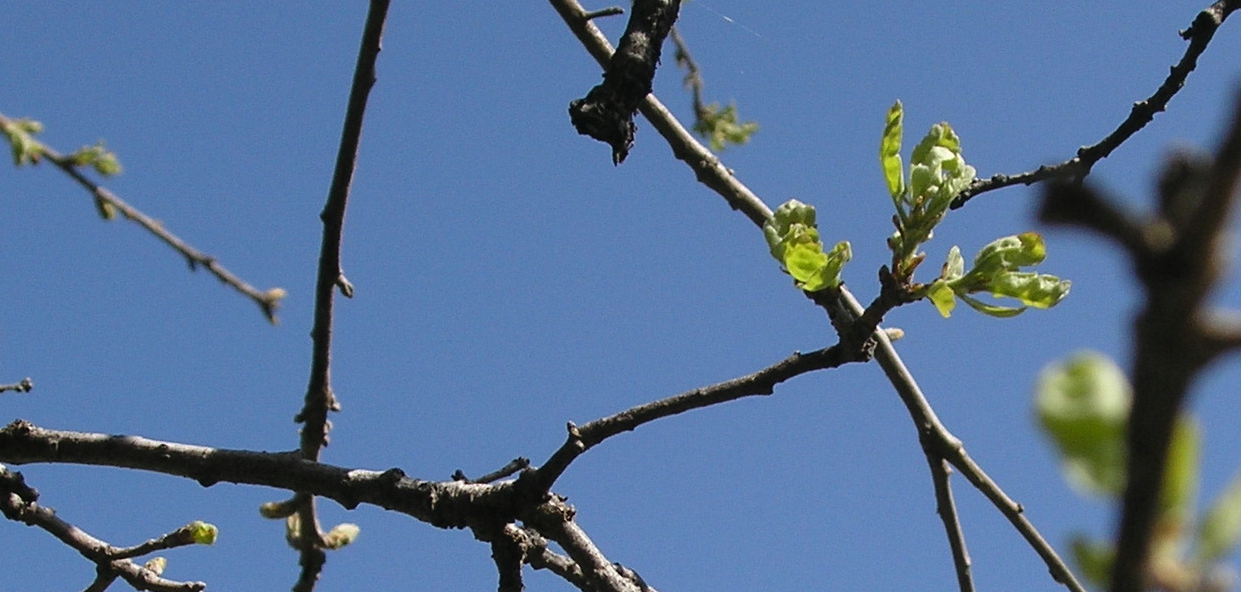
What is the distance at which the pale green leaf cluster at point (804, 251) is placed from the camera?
1.67m

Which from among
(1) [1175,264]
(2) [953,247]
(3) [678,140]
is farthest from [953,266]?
(1) [1175,264]

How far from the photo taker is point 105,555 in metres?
2.23

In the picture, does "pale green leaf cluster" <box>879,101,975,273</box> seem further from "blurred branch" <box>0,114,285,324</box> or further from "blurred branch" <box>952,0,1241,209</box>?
"blurred branch" <box>0,114,285,324</box>

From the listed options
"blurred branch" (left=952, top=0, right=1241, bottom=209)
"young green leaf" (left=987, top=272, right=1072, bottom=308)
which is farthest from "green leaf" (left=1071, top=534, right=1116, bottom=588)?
"blurred branch" (left=952, top=0, right=1241, bottom=209)

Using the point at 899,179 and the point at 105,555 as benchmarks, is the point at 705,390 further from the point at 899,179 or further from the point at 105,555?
the point at 105,555

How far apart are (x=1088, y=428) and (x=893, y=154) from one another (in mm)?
1384

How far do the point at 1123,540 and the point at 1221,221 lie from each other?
0.34ft

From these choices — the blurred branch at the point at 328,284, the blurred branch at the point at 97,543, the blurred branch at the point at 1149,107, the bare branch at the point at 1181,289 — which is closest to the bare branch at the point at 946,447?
the blurred branch at the point at 1149,107

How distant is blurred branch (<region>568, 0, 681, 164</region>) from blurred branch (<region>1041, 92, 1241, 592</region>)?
1.61 metres

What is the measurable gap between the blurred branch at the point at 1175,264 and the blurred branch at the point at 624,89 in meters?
1.61

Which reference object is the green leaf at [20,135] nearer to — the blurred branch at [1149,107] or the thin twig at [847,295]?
the thin twig at [847,295]

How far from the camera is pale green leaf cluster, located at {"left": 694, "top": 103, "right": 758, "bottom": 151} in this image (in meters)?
4.30

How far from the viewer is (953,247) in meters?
1.74

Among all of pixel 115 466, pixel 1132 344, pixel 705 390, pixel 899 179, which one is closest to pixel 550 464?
pixel 705 390
